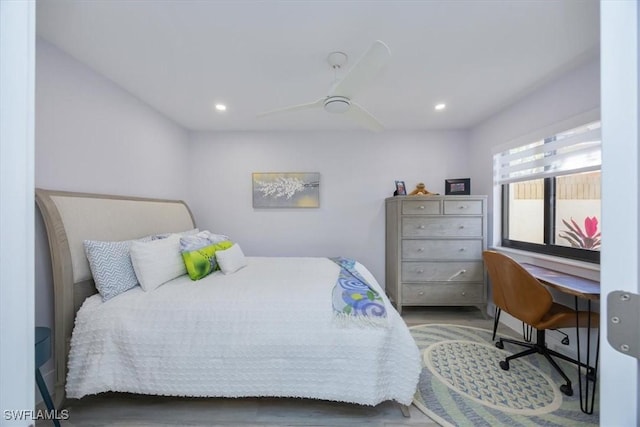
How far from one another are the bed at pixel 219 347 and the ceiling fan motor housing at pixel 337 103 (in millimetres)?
1344

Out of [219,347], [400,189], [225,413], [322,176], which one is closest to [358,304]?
[219,347]

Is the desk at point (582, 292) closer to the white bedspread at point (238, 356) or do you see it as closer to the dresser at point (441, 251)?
the dresser at point (441, 251)

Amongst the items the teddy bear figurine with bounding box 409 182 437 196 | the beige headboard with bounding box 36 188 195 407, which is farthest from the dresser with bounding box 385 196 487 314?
the beige headboard with bounding box 36 188 195 407

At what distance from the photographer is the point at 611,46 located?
42 centimetres

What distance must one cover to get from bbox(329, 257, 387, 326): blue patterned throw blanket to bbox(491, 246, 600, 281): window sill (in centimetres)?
164

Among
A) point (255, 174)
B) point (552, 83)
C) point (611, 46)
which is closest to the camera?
point (611, 46)

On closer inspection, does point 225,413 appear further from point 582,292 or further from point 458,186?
point 458,186

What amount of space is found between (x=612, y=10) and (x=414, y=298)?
2833 mm

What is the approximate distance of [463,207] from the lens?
282 centimetres

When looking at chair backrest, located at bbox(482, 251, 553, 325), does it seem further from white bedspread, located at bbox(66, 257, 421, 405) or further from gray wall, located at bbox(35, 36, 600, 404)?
gray wall, located at bbox(35, 36, 600, 404)

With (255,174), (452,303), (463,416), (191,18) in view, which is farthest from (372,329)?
(255,174)

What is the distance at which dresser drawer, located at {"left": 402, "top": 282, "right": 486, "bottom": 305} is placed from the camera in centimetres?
280

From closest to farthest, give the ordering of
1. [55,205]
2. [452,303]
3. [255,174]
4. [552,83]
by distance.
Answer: [55,205]
[552,83]
[452,303]
[255,174]

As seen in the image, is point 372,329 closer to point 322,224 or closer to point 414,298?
point 414,298
